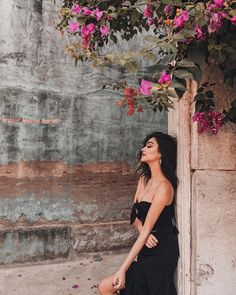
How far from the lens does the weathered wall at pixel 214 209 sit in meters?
2.65

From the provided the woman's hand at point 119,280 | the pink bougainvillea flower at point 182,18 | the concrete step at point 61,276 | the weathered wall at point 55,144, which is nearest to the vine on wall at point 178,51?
the pink bougainvillea flower at point 182,18

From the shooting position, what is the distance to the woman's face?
9.46 feet

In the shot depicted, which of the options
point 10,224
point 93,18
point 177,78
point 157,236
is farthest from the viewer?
point 10,224

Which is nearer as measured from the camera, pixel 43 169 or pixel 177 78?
pixel 177 78

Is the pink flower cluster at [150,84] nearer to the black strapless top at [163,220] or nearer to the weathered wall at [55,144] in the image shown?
the black strapless top at [163,220]

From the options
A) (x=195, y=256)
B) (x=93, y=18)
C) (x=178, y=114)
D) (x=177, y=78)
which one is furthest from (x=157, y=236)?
(x=93, y=18)

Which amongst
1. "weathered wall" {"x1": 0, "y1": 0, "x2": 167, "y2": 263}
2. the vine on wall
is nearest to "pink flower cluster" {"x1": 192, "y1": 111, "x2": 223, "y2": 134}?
the vine on wall

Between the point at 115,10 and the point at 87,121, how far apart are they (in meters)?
2.69

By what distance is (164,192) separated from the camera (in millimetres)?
2730

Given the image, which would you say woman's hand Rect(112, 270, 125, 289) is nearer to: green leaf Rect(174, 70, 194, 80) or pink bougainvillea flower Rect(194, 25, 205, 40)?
green leaf Rect(174, 70, 194, 80)

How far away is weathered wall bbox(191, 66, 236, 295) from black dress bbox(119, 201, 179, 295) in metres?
0.17

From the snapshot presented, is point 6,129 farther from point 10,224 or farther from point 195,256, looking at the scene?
point 195,256

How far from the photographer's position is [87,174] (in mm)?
5254

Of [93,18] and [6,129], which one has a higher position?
[93,18]
